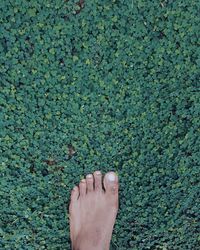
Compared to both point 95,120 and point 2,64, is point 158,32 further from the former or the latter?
point 2,64

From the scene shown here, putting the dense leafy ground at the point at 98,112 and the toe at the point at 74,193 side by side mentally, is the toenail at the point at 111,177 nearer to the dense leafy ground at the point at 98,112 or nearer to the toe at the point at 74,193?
the dense leafy ground at the point at 98,112

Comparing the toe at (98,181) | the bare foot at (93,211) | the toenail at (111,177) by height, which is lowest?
the bare foot at (93,211)

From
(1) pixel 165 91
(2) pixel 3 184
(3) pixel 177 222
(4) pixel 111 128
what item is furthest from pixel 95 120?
(3) pixel 177 222

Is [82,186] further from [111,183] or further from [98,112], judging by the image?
[98,112]

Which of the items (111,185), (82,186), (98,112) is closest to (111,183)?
(111,185)

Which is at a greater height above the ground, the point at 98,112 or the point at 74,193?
the point at 98,112

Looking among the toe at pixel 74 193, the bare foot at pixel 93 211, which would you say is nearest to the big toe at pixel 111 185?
the bare foot at pixel 93 211

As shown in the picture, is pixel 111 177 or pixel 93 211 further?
pixel 93 211

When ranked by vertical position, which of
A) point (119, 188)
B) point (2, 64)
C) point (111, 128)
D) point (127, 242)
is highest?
point (2, 64)

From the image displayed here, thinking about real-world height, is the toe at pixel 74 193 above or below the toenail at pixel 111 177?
below
